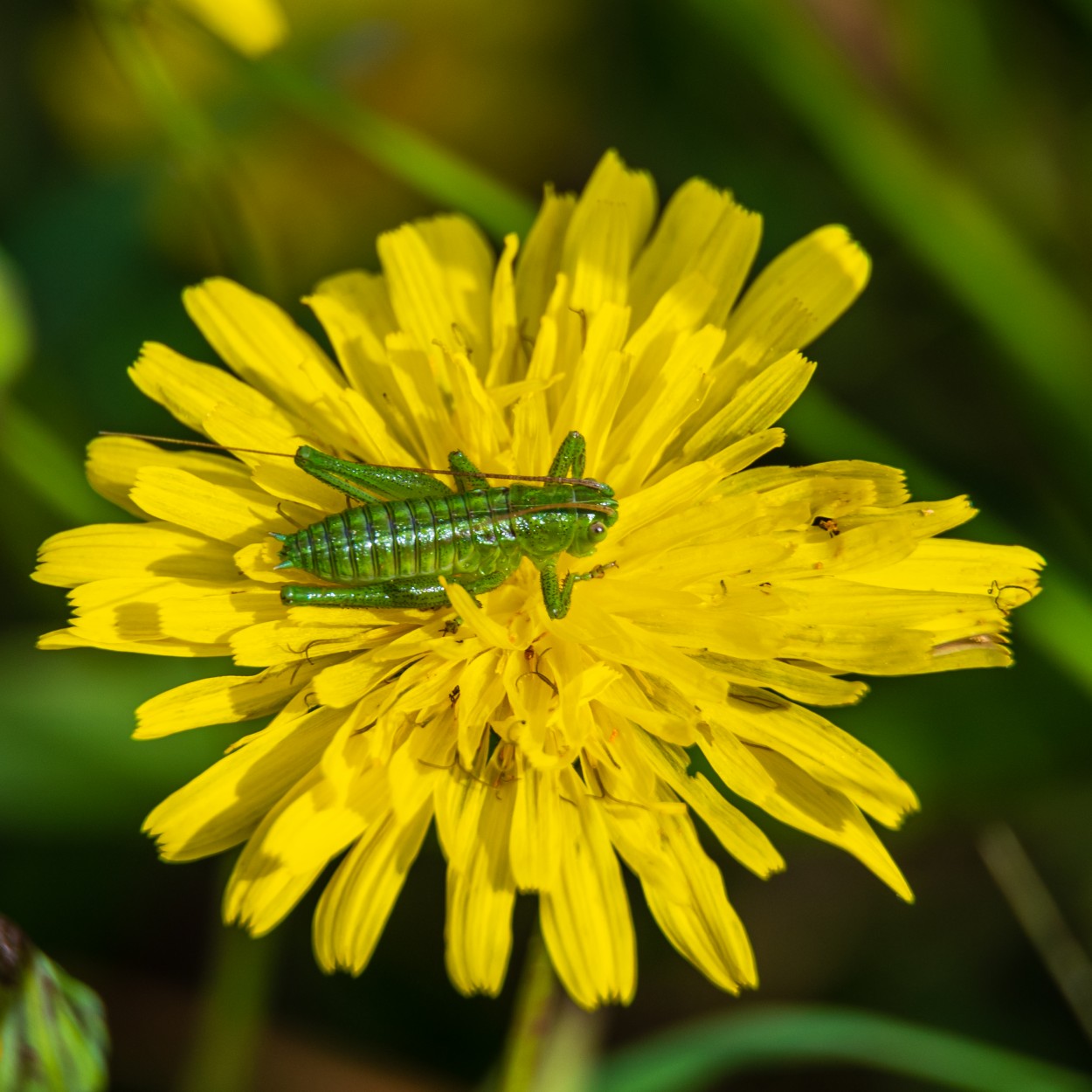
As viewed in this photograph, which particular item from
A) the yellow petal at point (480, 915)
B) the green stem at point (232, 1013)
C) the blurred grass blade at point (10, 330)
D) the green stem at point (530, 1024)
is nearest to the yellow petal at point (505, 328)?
the yellow petal at point (480, 915)

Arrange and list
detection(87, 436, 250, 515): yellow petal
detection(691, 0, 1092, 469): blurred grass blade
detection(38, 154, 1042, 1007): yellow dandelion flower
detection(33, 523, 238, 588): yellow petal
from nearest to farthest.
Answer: detection(38, 154, 1042, 1007): yellow dandelion flower
detection(33, 523, 238, 588): yellow petal
detection(87, 436, 250, 515): yellow petal
detection(691, 0, 1092, 469): blurred grass blade

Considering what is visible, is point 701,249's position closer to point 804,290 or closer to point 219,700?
point 804,290

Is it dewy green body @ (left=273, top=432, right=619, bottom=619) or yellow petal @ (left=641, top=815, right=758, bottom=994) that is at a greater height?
dewy green body @ (left=273, top=432, right=619, bottom=619)

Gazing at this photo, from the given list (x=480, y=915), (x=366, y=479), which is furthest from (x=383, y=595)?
(x=480, y=915)

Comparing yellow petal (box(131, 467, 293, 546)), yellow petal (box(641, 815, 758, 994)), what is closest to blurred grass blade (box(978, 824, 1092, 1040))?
yellow petal (box(641, 815, 758, 994))

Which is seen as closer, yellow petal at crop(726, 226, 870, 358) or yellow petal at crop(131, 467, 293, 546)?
yellow petal at crop(131, 467, 293, 546)

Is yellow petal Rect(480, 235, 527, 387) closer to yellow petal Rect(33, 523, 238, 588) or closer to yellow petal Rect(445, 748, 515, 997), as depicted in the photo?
yellow petal Rect(33, 523, 238, 588)

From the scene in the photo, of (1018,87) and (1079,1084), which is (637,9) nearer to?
(1018,87)

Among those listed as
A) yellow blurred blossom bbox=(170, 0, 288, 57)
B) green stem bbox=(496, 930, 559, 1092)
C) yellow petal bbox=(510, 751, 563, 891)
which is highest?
yellow blurred blossom bbox=(170, 0, 288, 57)
